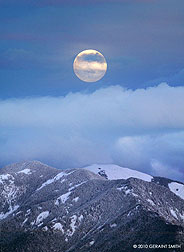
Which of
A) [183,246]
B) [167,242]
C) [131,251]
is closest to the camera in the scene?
[183,246]

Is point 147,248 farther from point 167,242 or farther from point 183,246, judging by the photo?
point 183,246

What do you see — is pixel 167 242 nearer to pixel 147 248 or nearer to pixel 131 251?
pixel 147 248

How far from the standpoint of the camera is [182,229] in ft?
650

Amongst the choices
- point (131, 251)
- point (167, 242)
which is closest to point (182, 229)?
point (167, 242)

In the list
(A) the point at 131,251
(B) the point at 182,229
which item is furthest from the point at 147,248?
(B) the point at 182,229

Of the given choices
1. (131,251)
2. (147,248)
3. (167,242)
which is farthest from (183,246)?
(131,251)

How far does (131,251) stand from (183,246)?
41.6m

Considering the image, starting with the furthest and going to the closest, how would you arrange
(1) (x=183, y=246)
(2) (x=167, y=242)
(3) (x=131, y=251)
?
(3) (x=131, y=251) → (2) (x=167, y=242) → (1) (x=183, y=246)

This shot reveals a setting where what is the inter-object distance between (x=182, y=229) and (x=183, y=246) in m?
30.6

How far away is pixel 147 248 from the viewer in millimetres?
191000

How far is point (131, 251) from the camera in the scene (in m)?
198

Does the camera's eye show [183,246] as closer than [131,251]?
Yes

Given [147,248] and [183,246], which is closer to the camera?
[183,246]

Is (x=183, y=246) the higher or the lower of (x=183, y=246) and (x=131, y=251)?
the higher
